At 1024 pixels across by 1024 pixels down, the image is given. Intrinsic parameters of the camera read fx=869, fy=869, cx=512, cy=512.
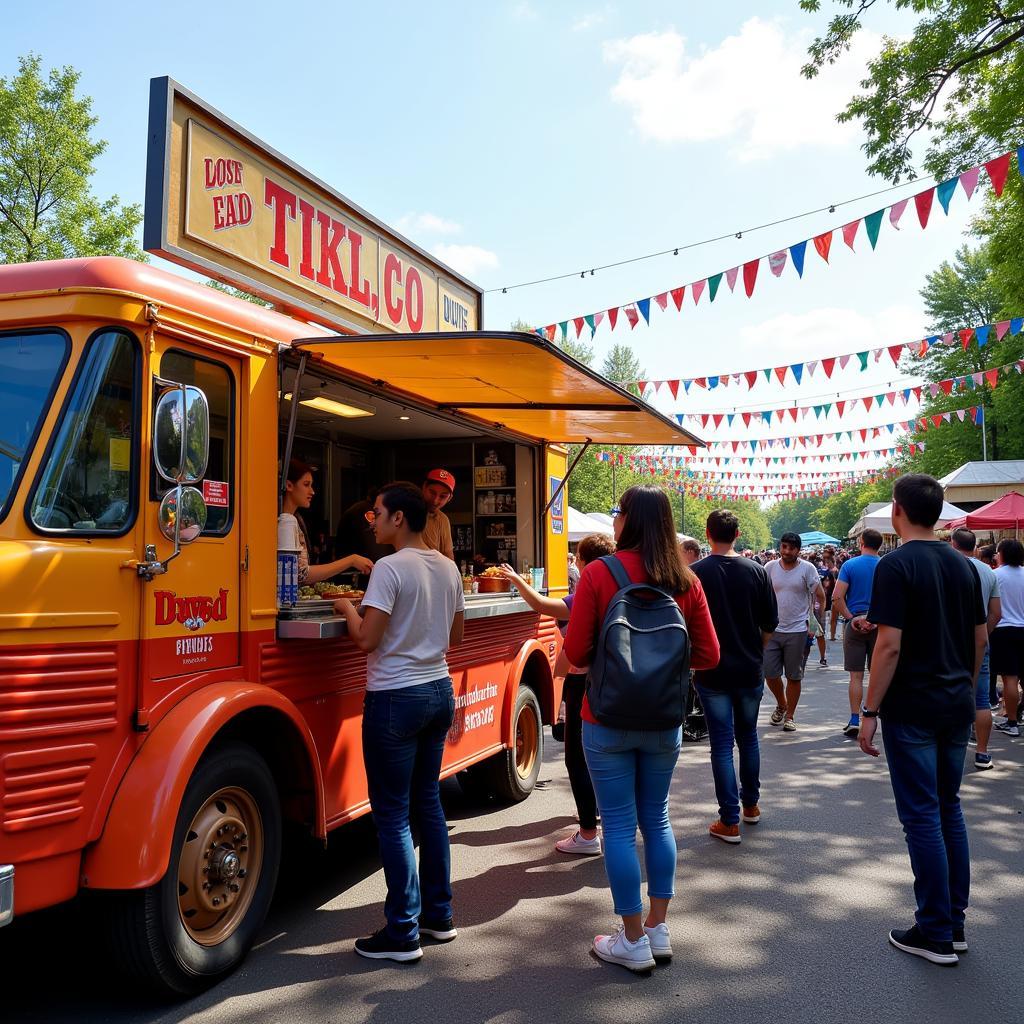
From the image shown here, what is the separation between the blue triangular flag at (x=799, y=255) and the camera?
10.6 metres

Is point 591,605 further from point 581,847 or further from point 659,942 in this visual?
point 581,847

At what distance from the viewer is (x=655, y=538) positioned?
358 centimetres

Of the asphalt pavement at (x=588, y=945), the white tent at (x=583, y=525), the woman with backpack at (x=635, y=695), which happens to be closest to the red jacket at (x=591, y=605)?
the woman with backpack at (x=635, y=695)

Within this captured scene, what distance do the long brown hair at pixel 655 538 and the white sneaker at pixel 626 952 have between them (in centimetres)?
146

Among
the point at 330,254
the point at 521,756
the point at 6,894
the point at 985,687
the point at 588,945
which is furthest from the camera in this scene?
the point at 985,687

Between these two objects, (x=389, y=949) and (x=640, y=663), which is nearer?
(x=640, y=663)

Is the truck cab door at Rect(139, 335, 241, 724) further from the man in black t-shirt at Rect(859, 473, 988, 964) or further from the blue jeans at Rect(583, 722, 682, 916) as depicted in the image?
the man in black t-shirt at Rect(859, 473, 988, 964)

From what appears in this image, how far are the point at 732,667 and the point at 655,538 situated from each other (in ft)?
7.14

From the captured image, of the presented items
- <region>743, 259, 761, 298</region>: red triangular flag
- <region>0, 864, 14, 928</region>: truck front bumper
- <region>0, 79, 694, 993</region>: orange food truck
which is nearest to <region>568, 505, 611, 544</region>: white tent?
<region>743, 259, 761, 298</region>: red triangular flag

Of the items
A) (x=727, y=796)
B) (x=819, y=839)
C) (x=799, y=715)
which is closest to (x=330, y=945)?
(x=727, y=796)

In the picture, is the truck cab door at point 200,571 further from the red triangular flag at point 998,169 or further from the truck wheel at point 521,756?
the red triangular flag at point 998,169

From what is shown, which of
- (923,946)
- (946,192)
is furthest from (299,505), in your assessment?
(946,192)

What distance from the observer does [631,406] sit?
19.7 feet

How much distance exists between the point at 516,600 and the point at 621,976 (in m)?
3.05
